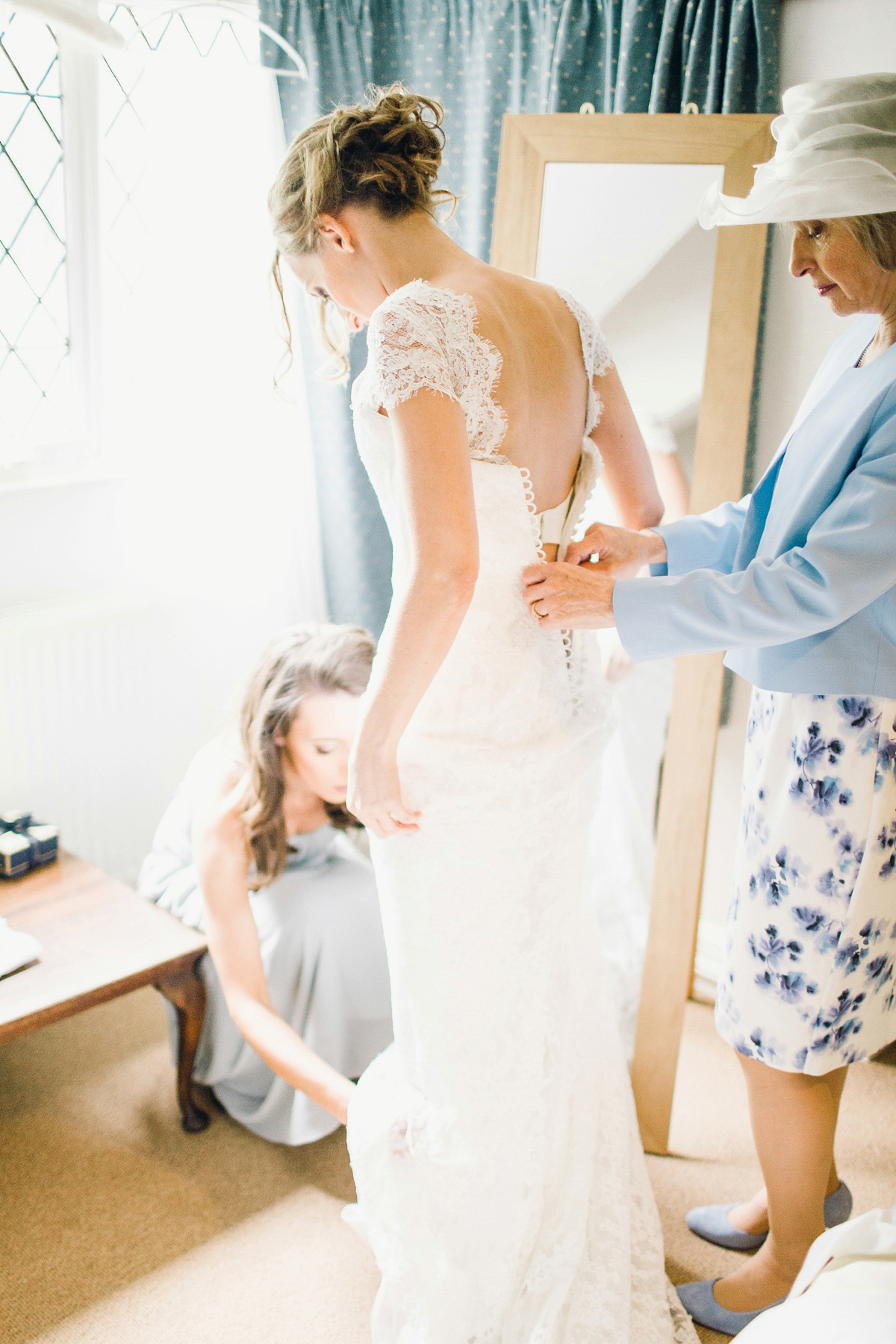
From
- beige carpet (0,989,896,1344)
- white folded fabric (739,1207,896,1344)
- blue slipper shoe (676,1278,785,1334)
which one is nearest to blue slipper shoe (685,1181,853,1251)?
beige carpet (0,989,896,1344)

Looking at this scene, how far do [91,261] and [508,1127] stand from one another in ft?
7.30

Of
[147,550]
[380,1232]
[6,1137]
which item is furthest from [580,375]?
[6,1137]

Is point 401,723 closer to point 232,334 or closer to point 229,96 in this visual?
point 232,334

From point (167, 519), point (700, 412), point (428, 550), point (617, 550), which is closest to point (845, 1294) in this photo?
point (428, 550)

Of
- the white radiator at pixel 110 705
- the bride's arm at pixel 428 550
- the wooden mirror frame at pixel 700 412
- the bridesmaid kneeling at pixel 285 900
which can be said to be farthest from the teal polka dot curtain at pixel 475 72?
the bride's arm at pixel 428 550

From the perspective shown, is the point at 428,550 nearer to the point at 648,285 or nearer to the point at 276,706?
the point at 276,706

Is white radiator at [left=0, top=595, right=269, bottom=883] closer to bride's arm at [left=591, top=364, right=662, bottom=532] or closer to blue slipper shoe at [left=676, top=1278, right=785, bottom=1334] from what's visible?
bride's arm at [left=591, top=364, right=662, bottom=532]

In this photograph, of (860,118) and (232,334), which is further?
(232,334)

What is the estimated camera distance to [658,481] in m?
2.11

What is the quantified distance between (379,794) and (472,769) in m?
0.14

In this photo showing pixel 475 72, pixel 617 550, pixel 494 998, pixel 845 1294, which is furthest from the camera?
pixel 475 72

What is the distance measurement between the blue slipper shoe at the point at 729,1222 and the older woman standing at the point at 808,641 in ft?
0.55

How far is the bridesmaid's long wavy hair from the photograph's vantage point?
2041mm

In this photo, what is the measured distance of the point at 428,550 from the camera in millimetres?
1214
